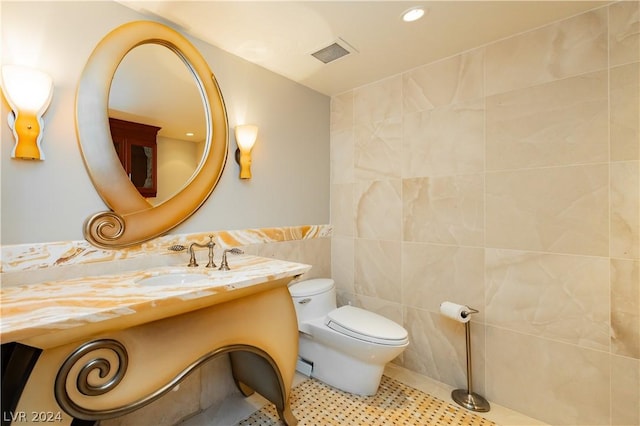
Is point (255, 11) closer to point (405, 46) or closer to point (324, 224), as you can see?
point (405, 46)

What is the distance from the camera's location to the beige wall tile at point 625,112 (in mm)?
1360

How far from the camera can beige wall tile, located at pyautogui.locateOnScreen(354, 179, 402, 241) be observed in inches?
84.8

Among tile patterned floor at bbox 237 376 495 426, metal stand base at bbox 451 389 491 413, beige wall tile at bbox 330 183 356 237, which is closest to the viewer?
tile patterned floor at bbox 237 376 495 426

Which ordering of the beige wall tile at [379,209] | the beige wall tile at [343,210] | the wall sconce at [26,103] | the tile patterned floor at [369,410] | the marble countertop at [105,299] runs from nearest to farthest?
1. the marble countertop at [105,299]
2. the wall sconce at [26,103]
3. the tile patterned floor at [369,410]
4. the beige wall tile at [379,209]
5. the beige wall tile at [343,210]

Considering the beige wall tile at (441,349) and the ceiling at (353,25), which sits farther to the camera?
the beige wall tile at (441,349)

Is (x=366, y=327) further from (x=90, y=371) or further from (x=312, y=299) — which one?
(x=90, y=371)

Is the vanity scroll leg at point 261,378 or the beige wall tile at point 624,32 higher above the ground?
the beige wall tile at point 624,32

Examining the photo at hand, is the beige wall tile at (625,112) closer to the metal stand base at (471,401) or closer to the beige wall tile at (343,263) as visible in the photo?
the metal stand base at (471,401)

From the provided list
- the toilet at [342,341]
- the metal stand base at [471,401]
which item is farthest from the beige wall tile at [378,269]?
the metal stand base at [471,401]

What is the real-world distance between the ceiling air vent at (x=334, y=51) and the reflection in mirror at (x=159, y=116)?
31.3 inches

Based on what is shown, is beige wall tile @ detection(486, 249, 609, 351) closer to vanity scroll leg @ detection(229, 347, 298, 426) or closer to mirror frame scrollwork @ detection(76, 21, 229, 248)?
vanity scroll leg @ detection(229, 347, 298, 426)

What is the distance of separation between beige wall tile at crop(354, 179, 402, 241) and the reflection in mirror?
1247 millimetres

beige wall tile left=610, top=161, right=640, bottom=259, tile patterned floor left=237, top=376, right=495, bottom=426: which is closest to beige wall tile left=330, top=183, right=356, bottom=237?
tile patterned floor left=237, top=376, right=495, bottom=426

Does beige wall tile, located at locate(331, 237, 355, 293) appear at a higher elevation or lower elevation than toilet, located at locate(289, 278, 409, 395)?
higher
